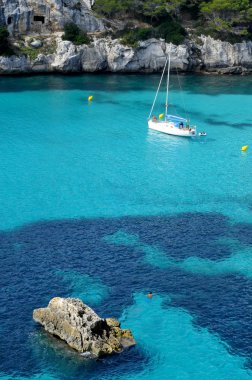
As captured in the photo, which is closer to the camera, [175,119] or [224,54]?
[175,119]

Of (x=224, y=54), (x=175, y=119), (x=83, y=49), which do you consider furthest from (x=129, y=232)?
(x=224, y=54)

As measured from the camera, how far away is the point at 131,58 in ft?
360

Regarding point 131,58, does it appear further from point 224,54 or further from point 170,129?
point 170,129

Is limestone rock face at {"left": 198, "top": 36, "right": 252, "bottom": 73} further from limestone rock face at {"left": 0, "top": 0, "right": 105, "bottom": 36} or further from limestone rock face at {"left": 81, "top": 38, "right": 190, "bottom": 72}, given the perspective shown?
limestone rock face at {"left": 0, "top": 0, "right": 105, "bottom": 36}

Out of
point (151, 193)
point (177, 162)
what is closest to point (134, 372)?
point (151, 193)

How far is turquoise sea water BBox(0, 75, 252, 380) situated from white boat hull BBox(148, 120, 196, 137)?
796mm

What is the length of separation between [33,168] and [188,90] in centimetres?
3910

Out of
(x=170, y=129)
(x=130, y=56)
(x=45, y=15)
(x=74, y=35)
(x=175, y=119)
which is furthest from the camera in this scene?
(x=130, y=56)

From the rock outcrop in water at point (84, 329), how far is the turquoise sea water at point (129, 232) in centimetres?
69

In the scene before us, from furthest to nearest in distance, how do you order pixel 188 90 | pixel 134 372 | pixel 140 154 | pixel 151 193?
pixel 188 90, pixel 140 154, pixel 151 193, pixel 134 372

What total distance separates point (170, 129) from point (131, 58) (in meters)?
29.9

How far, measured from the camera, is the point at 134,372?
39.7 metres

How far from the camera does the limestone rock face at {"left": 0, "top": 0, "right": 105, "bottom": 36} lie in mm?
105688

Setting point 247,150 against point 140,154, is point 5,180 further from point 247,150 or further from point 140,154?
point 247,150
